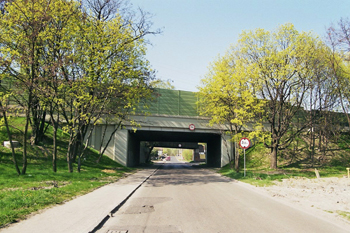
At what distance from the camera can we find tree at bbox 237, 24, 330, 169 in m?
24.7

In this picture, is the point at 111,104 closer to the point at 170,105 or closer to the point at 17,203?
the point at 170,105

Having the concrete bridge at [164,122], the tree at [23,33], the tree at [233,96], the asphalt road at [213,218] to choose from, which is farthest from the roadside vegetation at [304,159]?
the tree at [23,33]

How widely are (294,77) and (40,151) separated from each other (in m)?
23.9

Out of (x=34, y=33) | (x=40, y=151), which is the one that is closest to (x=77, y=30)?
(x=34, y=33)

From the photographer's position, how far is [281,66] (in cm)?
2509

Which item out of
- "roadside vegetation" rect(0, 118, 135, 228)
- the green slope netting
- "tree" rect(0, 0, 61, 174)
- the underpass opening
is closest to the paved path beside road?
"roadside vegetation" rect(0, 118, 135, 228)

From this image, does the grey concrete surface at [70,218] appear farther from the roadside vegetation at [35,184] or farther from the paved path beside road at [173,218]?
the roadside vegetation at [35,184]

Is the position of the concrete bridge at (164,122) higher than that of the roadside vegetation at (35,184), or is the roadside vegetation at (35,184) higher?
the concrete bridge at (164,122)

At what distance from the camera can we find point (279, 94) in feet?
85.3

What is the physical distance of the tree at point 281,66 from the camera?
2469 cm

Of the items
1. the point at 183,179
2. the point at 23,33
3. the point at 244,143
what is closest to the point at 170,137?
the point at 183,179

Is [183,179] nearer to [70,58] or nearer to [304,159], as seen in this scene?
[70,58]

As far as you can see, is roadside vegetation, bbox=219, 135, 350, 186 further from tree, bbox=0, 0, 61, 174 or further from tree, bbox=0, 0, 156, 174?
tree, bbox=0, 0, 61, 174

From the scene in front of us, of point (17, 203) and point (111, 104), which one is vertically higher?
point (111, 104)
